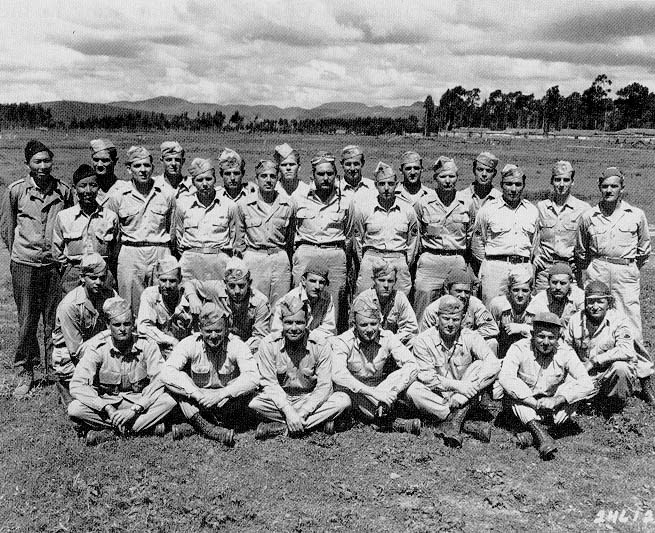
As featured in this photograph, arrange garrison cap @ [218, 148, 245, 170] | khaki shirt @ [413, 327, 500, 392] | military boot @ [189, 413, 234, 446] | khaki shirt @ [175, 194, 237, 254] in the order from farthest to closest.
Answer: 1. garrison cap @ [218, 148, 245, 170]
2. khaki shirt @ [175, 194, 237, 254]
3. khaki shirt @ [413, 327, 500, 392]
4. military boot @ [189, 413, 234, 446]

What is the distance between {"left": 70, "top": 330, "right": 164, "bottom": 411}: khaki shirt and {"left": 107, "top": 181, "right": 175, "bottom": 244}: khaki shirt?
5.71 ft

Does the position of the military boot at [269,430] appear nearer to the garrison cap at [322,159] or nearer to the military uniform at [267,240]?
the military uniform at [267,240]

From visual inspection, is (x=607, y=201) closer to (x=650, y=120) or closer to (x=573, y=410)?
(x=573, y=410)

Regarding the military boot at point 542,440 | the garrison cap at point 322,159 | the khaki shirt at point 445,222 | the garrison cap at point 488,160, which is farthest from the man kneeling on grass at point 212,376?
the garrison cap at point 488,160

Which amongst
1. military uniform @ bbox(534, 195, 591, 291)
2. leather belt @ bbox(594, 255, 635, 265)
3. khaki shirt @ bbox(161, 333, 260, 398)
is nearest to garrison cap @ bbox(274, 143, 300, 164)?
khaki shirt @ bbox(161, 333, 260, 398)

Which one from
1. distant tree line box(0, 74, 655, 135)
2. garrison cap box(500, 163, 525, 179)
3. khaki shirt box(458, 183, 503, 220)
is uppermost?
distant tree line box(0, 74, 655, 135)

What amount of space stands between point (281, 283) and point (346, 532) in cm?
383

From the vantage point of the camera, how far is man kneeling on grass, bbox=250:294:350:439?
6.71 metres

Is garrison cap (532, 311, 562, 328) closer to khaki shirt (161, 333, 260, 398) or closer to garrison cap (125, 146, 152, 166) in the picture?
khaki shirt (161, 333, 260, 398)

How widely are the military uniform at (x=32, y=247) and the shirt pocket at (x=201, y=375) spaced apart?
88.8 inches

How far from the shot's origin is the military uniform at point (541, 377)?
663cm

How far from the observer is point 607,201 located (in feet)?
26.4

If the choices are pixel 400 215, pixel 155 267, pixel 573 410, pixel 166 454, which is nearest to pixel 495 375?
pixel 573 410

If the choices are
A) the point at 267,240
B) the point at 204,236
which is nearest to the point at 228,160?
the point at 204,236
